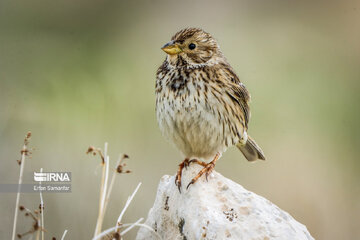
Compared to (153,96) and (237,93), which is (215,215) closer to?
(237,93)

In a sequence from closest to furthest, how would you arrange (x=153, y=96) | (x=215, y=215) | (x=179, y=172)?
(x=215, y=215) < (x=179, y=172) < (x=153, y=96)

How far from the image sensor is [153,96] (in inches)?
308

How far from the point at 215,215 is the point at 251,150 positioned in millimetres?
1878

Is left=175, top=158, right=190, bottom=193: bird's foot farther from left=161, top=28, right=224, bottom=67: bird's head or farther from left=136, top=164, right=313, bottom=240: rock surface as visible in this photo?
left=161, top=28, right=224, bottom=67: bird's head

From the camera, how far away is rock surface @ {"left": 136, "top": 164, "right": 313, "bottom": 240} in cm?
379

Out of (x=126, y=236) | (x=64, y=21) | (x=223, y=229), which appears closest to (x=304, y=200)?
(x=126, y=236)

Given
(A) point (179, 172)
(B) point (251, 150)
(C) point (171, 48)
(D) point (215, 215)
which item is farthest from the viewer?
(B) point (251, 150)

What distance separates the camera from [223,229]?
3.76 metres

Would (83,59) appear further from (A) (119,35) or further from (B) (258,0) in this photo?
(B) (258,0)

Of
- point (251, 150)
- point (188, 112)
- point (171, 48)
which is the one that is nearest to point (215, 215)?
point (188, 112)

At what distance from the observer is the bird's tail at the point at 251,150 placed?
5.59 metres

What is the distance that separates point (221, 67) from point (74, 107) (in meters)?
3.13

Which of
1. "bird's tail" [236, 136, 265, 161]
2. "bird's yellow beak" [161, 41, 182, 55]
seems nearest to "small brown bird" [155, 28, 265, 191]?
"bird's yellow beak" [161, 41, 182, 55]

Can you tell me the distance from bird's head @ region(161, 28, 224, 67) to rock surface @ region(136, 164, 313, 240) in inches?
37.0
